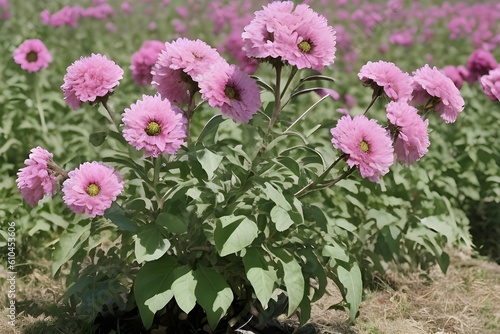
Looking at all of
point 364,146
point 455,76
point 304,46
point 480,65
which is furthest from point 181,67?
point 480,65

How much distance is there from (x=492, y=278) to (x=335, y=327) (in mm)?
1187

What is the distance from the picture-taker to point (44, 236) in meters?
4.03

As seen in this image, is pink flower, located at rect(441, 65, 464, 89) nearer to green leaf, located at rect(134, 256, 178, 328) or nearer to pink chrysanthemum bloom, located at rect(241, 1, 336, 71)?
pink chrysanthemum bloom, located at rect(241, 1, 336, 71)

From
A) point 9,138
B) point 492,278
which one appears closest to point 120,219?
Answer: point 9,138

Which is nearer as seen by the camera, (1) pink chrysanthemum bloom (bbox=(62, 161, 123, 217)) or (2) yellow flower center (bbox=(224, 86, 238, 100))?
(1) pink chrysanthemum bloom (bbox=(62, 161, 123, 217))

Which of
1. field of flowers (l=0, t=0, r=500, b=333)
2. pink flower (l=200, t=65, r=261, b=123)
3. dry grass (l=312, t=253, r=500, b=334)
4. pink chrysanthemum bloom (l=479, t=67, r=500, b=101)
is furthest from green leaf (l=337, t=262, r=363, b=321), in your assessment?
pink chrysanthemum bloom (l=479, t=67, r=500, b=101)

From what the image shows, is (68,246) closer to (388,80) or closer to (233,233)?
(233,233)

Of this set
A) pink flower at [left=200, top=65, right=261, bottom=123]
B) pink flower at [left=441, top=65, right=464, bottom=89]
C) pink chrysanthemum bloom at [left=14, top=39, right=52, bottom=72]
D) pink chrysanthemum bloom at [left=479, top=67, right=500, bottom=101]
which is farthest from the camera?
pink flower at [left=441, top=65, right=464, bottom=89]

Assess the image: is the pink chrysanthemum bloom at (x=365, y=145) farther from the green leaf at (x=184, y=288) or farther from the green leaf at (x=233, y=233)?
the green leaf at (x=184, y=288)

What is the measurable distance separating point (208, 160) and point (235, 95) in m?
0.24

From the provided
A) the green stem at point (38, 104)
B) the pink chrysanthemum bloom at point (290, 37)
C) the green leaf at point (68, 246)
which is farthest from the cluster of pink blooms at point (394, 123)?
the green stem at point (38, 104)

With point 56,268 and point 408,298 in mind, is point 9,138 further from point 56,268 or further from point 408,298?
point 408,298

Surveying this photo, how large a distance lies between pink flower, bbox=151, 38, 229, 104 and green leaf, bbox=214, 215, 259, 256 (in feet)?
1.56

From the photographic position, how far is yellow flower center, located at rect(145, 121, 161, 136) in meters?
2.40
